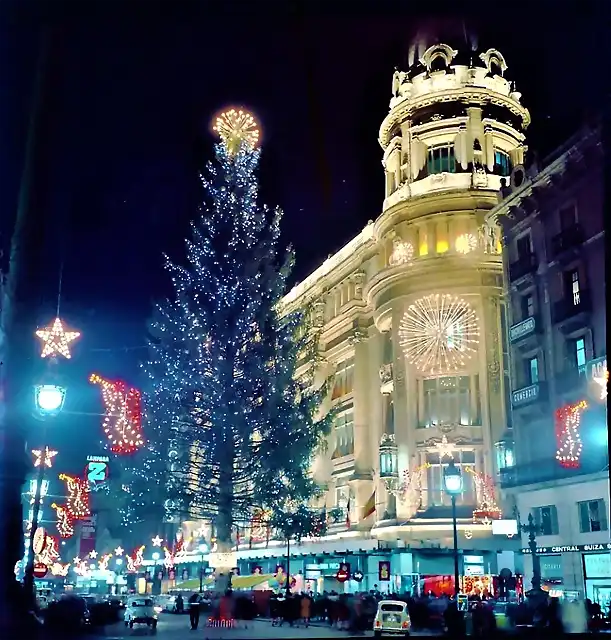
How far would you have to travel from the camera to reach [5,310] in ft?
39.7

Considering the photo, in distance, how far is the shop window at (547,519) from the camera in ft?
129

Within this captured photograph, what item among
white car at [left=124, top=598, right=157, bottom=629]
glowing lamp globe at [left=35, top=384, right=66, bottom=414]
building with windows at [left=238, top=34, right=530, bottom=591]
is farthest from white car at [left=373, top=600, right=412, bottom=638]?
building with windows at [left=238, top=34, right=530, bottom=591]

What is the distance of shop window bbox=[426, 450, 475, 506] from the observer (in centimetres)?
5325

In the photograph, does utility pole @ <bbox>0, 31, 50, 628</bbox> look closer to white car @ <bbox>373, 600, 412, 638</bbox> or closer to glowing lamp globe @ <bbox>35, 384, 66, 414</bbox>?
glowing lamp globe @ <bbox>35, 384, 66, 414</bbox>

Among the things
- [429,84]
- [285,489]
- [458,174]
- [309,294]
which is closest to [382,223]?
[458,174]

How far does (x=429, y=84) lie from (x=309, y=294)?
24.9 meters

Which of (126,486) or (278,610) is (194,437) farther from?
(278,610)

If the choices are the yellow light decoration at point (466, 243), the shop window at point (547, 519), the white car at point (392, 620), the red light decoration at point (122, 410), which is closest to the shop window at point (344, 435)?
the yellow light decoration at point (466, 243)

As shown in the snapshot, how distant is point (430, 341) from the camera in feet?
184

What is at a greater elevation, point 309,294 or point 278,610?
point 309,294

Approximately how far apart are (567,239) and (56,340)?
28234 mm

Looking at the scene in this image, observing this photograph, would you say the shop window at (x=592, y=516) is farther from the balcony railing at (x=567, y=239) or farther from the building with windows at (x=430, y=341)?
the building with windows at (x=430, y=341)

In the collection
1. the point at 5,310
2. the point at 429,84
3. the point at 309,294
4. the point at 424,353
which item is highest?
the point at 429,84

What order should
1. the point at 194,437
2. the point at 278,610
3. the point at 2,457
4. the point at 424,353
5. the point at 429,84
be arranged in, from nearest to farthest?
1. the point at 2,457
2. the point at 194,437
3. the point at 278,610
4. the point at 424,353
5. the point at 429,84
